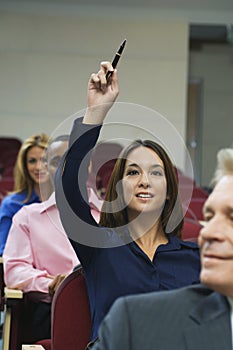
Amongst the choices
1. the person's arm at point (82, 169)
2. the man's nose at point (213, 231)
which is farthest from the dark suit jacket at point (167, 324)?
the person's arm at point (82, 169)

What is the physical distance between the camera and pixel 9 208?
3.86 metres

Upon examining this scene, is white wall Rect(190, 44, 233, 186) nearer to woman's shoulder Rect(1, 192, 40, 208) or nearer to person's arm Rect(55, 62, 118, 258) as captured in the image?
woman's shoulder Rect(1, 192, 40, 208)

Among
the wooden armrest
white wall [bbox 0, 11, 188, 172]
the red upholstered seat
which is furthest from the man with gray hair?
white wall [bbox 0, 11, 188, 172]

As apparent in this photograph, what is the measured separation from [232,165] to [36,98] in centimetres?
961

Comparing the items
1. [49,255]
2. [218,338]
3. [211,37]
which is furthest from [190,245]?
[211,37]

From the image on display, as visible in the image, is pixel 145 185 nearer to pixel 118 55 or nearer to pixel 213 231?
pixel 118 55

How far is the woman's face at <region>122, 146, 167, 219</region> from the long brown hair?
0.5 inches

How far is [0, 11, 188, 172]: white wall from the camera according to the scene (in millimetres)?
10711

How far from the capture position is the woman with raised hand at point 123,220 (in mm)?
1993

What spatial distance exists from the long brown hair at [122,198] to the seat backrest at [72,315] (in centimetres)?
18

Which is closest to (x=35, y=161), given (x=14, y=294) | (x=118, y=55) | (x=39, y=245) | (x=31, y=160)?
(x=31, y=160)

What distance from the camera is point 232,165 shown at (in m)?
1.32

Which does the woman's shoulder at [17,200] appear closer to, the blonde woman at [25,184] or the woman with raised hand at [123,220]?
the blonde woman at [25,184]

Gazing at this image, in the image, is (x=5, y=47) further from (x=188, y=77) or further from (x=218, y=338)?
(x=218, y=338)
